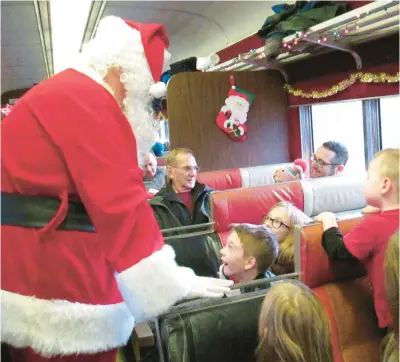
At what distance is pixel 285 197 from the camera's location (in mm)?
2527

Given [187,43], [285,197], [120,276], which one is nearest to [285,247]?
[285,197]

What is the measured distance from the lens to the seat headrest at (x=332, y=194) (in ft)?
8.64

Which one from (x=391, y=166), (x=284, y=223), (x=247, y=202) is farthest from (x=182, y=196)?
(x=391, y=166)

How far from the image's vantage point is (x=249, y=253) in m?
1.71

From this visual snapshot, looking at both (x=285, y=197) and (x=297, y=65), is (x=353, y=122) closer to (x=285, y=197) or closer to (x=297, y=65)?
(x=297, y=65)

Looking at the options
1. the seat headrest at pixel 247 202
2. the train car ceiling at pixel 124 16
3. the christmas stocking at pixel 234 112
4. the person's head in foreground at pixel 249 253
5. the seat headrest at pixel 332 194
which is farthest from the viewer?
the christmas stocking at pixel 234 112

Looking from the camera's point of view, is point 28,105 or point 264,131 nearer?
point 28,105

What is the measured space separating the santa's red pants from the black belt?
33cm

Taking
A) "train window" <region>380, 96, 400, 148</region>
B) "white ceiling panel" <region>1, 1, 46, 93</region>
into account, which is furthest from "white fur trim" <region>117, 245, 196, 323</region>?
"white ceiling panel" <region>1, 1, 46, 93</region>

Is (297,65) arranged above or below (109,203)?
above

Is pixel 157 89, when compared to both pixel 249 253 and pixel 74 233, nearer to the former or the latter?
pixel 74 233

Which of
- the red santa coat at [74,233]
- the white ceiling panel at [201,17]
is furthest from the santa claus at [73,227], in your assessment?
the white ceiling panel at [201,17]

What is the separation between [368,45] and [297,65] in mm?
1022

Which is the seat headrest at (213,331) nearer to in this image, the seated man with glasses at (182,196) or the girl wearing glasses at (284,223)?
the girl wearing glasses at (284,223)
